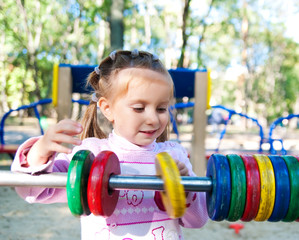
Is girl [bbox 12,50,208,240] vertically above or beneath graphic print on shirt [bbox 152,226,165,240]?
above

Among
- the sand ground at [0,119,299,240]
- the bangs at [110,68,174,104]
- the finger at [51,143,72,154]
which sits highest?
the bangs at [110,68,174,104]

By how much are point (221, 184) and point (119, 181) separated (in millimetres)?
370

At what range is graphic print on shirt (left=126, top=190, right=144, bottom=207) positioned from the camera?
1.38 metres

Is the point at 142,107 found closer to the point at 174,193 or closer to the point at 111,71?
the point at 111,71

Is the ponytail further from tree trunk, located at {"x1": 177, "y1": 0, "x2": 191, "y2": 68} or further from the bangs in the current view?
tree trunk, located at {"x1": 177, "y1": 0, "x2": 191, "y2": 68}

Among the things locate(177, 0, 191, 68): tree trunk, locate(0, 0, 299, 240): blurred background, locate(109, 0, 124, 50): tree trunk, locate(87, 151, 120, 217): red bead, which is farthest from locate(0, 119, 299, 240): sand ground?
locate(177, 0, 191, 68): tree trunk

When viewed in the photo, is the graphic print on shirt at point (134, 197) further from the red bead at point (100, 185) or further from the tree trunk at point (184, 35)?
the tree trunk at point (184, 35)

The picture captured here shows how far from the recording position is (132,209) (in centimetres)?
137

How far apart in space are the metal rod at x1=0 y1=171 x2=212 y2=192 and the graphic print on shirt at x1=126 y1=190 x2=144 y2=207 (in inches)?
10.5

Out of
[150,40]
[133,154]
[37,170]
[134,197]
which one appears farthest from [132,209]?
[150,40]

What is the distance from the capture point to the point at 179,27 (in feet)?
28.9

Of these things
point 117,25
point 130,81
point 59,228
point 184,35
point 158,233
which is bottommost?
point 59,228

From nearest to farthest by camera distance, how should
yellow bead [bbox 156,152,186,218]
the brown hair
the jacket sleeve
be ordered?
yellow bead [bbox 156,152,186,218] → the jacket sleeve → the brown hair

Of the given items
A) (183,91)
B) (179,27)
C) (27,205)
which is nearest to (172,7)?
(179,27)
